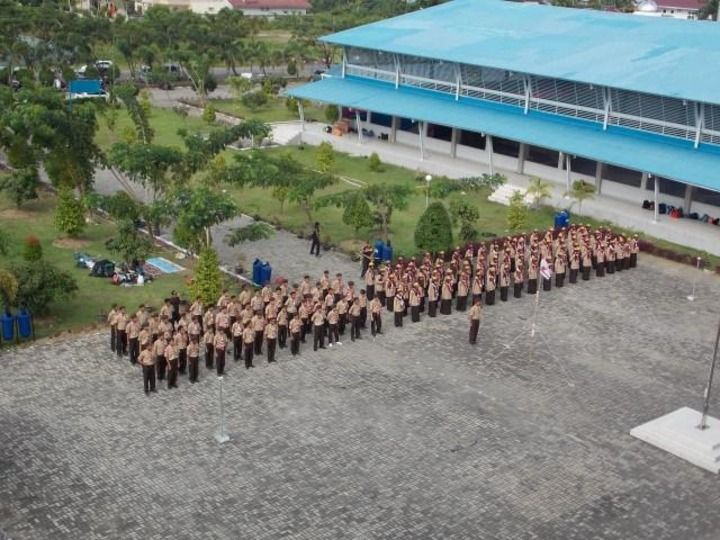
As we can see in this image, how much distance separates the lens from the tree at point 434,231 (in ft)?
71.8

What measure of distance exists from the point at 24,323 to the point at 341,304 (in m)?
6.00

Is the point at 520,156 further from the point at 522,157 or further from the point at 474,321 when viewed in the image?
the point at 474,321

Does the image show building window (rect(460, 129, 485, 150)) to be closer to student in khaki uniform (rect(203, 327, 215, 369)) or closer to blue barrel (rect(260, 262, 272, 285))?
blue barrel (rect(260, 262, 272, 285))

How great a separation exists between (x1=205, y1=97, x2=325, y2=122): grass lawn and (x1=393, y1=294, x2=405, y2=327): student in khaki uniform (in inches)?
919

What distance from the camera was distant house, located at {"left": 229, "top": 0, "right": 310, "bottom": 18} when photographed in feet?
280

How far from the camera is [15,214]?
84.1 feet

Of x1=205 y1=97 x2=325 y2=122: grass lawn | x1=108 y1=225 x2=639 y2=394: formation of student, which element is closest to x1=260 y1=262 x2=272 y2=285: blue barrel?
x1=108 y1=225 x2=639 y2=394: formation of student

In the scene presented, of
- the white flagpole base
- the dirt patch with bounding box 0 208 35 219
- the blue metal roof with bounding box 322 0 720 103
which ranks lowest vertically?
the dirt patch with bounding box 0 208 35 219

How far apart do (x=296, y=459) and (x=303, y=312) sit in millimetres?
4291

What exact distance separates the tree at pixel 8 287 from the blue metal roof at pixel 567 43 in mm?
18489

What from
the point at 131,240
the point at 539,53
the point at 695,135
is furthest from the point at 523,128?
the point at 131,240

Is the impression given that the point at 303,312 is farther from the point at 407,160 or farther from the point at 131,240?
the point at 407,160

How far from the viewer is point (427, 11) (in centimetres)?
3972

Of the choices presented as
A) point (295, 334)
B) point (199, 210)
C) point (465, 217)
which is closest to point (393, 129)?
point (465, 217)
